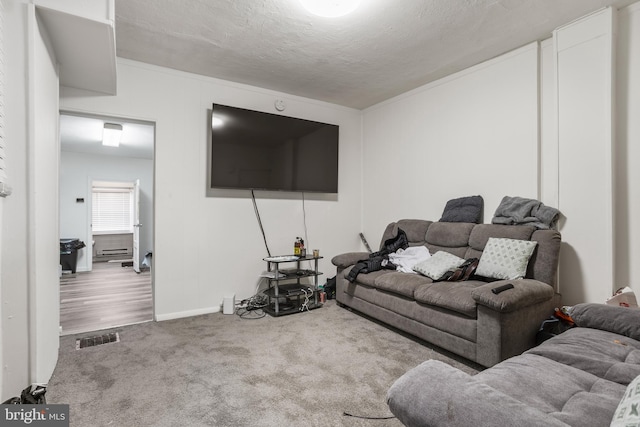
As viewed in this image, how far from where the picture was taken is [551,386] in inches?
48.8

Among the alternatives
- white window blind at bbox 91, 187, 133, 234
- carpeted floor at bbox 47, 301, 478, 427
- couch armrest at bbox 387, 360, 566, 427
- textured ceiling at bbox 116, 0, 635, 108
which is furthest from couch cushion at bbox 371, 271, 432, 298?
white window blind at bbox 91, 187, 133, 234

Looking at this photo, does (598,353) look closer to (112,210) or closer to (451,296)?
(451,296)

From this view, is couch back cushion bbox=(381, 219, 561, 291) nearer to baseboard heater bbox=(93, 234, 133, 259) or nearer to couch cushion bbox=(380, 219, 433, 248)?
couch cushion bbox=(380, 219, 433, 248)

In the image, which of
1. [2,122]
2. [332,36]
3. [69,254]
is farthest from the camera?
[69,254]

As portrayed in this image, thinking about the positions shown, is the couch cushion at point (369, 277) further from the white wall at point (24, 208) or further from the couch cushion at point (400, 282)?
the white wall at point (24, 208)

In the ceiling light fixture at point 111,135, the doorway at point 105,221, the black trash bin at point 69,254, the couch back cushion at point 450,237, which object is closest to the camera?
the couch back cushion at point 450,237

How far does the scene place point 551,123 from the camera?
281 centimetres

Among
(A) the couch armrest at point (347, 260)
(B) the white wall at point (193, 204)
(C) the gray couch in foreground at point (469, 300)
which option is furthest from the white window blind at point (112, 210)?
(C) the gray couch in foreground at point (469, 300)

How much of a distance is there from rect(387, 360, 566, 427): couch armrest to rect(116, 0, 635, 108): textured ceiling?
7.90 ft

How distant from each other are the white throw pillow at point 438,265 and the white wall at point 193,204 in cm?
177

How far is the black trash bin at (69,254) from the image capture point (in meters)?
5.98

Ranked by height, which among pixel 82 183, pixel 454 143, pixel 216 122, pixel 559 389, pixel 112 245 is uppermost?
pixel 216 122

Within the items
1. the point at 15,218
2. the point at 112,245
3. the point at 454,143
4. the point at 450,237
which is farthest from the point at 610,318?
the point at 112,245

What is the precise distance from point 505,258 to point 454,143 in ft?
4.83
